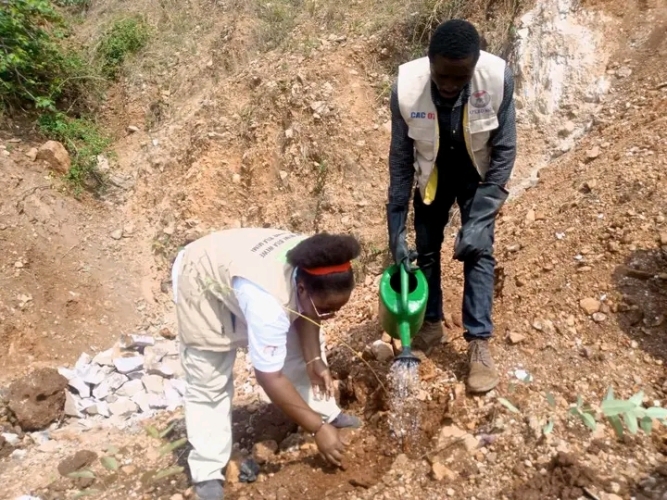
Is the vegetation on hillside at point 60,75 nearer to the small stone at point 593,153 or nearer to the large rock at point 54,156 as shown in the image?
the large rock at point 54,156

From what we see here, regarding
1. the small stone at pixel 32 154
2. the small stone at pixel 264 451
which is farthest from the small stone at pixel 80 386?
the small stone at pixel 32 154

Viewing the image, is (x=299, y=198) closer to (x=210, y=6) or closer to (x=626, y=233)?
(x=626, y=233)

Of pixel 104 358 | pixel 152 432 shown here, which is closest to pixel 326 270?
pixel 152 432

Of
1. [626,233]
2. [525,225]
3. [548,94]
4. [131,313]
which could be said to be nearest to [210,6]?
[131,313]

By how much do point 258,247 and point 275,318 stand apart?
295 millimetres

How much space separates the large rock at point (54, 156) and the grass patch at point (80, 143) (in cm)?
8

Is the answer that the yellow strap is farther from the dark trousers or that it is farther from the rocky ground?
the rocky ground

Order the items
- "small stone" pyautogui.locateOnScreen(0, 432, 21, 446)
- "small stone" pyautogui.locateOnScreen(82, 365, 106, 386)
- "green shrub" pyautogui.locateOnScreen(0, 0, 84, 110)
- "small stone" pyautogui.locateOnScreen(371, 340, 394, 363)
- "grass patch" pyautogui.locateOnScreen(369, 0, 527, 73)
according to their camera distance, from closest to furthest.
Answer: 1. "small stone" pyautogui.locateOnScreen(371, 340, 394, 363)
2. "small stone" pyautogui.locateOnScreen(0, 432, 21, 446)
3. "small stone" pyautogui.locateOnScreen(82, 365, 106, 386)
4. "grass patch" pyautogui.locateOnScreen(369, 0, 527, 73)
5. "green shrub" pyautogui.locateOnScreen(0, 0, 84, 110)

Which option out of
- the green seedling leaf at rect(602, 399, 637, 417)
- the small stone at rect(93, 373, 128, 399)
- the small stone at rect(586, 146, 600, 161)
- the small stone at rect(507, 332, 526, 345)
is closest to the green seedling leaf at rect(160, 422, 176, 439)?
the small stone at rect(93, 373, 128, 399)

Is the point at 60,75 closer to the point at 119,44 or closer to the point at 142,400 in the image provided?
the point at 119,44

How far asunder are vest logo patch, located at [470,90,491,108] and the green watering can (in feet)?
2.20

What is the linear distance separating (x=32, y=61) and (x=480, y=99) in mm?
5353

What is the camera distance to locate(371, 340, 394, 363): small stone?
292 cm

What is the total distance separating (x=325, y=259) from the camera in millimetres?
1877
